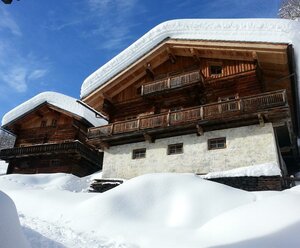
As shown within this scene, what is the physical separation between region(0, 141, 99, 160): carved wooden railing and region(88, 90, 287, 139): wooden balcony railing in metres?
5.73

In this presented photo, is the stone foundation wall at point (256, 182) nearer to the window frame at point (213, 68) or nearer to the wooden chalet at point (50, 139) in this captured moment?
the window frame at point (213, 68)

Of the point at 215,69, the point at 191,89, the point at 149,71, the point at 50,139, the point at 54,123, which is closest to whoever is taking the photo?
the point at 191,89

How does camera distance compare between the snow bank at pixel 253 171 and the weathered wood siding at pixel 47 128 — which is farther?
the weathered wood siding at pixel 47 128

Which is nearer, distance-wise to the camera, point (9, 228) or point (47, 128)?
point (9, 228)

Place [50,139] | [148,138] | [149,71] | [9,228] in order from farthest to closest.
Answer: [50,139] < [149,71] < [148,138] < [9,228]

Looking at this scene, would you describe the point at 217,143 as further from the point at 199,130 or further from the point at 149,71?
the point at 149,71

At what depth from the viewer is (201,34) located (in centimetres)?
1775

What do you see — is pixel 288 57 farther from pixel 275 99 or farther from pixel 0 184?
pixel 0 184

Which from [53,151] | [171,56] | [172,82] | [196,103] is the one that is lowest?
[53,151]

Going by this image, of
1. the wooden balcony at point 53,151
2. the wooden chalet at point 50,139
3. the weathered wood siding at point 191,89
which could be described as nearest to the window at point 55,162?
the wooden chalet at point 50,139

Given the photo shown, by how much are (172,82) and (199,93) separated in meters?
1.76

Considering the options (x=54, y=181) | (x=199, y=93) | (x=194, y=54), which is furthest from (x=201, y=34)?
(x=54, y=181)

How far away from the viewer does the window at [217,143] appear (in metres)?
16.3

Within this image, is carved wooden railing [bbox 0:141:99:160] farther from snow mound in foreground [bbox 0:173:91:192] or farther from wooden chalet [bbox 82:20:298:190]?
wooden chalet [bbox 82:20:298:190]
